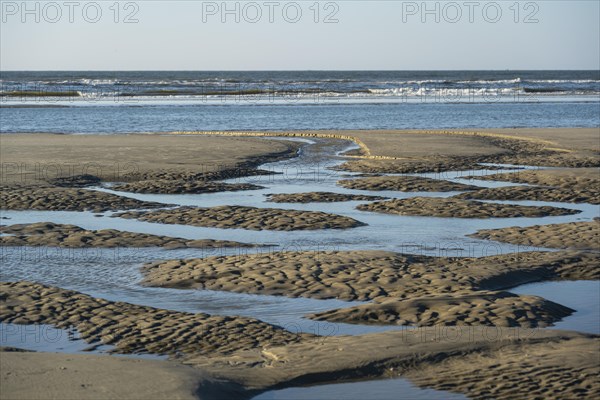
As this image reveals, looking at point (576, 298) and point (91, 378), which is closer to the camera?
point (91, 378)

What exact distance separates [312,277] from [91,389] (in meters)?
4.50

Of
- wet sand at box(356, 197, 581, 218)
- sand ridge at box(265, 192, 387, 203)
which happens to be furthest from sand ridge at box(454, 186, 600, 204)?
sand ridge at box(265, 192, 387, 203)

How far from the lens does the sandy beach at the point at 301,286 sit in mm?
7340

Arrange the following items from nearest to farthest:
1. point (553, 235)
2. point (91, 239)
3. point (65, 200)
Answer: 1. point (91, 239)
2. point (553, 235)
3. point (65, 200)

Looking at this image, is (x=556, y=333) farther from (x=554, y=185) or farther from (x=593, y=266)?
(x=554, y=185)

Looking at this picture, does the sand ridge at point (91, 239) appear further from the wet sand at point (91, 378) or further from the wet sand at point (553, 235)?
the wet sand at point (91, 378)

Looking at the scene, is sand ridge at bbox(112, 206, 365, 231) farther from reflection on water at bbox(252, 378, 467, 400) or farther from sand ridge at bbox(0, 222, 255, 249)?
reflection on water at bbox(252, 378, 467, 400)

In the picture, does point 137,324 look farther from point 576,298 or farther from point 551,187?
point 551,187

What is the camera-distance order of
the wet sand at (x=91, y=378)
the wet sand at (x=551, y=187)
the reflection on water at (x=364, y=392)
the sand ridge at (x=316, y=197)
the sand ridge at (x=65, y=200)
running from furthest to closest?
the wet sand at (x=551, y=187)
the sand ridge at (x=316, y=197)
the sand ridge at (x=65, y=200)
the reflection on water at (x=364, y=392)
the wet sand at (x=91, y=378)

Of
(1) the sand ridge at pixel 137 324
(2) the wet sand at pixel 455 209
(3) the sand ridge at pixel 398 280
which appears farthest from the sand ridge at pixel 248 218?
(1) the sand ridge at pixel 137 324

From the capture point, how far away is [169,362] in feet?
25.1

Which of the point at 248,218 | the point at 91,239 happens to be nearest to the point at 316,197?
the point at 248,218

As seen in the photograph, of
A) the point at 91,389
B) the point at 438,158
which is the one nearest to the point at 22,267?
the point at 91,389

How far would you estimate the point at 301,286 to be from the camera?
10625 millimetres
